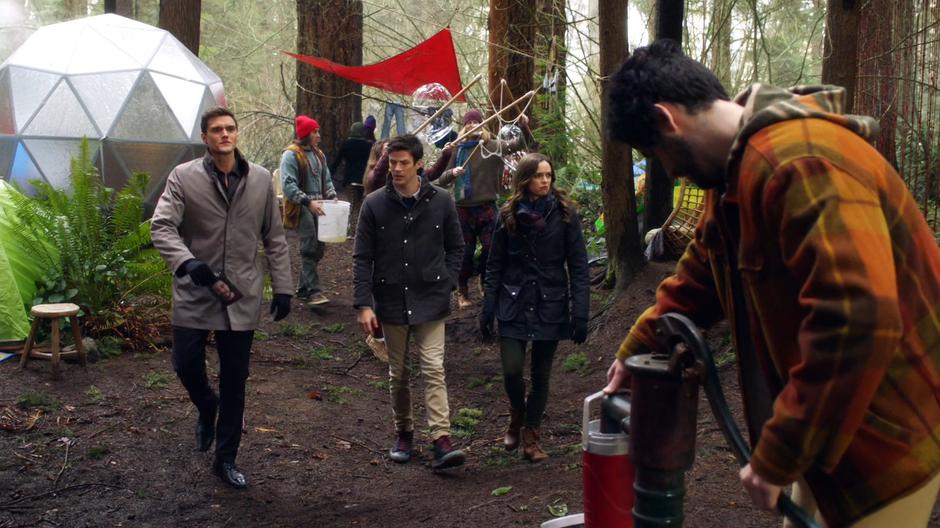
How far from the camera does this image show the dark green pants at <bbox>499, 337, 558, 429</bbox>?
7.00 meters

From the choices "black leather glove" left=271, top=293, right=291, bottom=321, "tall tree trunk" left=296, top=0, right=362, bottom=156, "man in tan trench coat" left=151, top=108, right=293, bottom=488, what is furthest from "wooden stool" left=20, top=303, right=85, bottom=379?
"tall tree trunk" left=296, top=0, right=362, bottom=156

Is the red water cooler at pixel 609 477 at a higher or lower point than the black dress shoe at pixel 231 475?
higher

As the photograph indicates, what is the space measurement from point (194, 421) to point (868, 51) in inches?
279

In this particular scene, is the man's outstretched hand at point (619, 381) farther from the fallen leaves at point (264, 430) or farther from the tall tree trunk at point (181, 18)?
the tall tree trunk at point (181, 18)

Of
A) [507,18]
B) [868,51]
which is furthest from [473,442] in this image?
[507,18]

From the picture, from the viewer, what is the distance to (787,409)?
2.17 m

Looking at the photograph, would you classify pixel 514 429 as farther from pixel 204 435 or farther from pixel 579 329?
pixel 204 435

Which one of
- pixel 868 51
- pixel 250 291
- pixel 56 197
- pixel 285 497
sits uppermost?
pixel 868 51

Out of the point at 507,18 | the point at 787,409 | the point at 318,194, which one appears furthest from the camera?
the point at 507,18

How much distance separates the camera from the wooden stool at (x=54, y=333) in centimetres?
821

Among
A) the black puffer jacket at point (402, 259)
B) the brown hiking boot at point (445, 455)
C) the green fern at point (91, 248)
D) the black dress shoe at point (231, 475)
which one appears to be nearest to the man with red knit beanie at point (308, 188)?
the green fern at point (91, 248)

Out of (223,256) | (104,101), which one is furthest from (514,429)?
(104,101)

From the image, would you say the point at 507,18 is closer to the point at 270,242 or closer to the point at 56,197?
the point at 56,197

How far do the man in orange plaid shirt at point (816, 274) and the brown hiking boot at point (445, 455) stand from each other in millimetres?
4353
